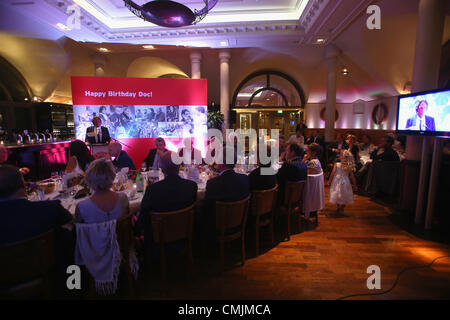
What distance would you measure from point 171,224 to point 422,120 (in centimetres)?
424

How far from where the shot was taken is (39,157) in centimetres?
595

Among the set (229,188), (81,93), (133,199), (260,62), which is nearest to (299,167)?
(229,188)

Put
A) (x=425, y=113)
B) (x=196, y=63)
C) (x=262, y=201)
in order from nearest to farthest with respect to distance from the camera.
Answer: (x=262, y=201) → (x=425, y=113) → (x=196, y=63)

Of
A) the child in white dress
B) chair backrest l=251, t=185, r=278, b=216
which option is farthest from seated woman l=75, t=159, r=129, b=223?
the child in white dress

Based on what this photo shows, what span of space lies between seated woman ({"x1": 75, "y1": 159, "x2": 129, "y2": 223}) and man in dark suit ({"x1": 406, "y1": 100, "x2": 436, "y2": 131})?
4.49 metres

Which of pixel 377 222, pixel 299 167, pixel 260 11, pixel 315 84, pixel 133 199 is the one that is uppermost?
pixel 260 11

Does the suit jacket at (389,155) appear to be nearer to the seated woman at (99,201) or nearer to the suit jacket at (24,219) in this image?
the seated woman at (99,201)

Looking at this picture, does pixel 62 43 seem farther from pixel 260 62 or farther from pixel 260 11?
pixel 260 62

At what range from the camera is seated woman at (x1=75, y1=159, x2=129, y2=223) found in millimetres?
1855

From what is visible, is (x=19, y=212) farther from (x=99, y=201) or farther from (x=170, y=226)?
(x=170, y=226)

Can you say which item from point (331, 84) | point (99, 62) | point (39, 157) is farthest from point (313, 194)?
point (99, 62)

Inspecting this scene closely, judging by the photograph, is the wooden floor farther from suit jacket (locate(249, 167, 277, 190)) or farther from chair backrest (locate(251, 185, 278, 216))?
suit jacket (locate(249, 167, 277, 190))

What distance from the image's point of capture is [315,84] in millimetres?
10547

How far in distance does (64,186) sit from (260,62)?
9.53 metres
